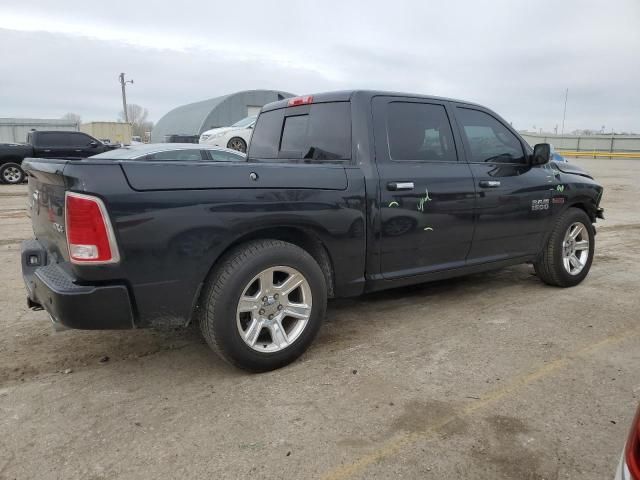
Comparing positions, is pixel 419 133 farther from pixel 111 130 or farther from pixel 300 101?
pixel 111 130

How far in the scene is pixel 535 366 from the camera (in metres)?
3.36

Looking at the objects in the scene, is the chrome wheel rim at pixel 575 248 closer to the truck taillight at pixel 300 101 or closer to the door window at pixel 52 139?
the truck taillight at pixel 300 101

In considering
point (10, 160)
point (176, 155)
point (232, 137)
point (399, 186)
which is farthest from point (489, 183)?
point (10, 160)

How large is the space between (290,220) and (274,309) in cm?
58

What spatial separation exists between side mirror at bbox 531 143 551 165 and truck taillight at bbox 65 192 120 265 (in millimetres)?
3777

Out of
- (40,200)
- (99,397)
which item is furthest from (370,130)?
(99,397)

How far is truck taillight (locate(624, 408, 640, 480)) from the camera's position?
1.39 metres

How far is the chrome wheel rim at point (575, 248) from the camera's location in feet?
16.8

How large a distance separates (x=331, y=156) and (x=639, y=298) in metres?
3.31

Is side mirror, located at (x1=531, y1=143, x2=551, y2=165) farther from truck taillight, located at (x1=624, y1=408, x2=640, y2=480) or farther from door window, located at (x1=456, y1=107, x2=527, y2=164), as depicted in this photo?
truck taillight, located at (x1=624, y1=408, x2=640, y2=480)

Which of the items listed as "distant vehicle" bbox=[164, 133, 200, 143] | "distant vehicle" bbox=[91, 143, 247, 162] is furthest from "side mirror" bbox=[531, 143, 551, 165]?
"distant vehicle" bbox=[164, 133, 200, 143]

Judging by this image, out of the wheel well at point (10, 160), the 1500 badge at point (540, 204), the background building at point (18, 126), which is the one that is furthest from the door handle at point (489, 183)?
the background building at point (18, 126)

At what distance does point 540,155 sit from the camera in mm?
4727

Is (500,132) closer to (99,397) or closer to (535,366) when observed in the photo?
(535,366)
